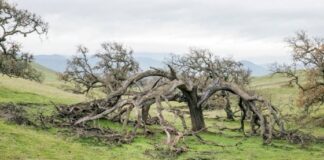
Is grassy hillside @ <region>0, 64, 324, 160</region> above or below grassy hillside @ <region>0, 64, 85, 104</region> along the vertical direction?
below

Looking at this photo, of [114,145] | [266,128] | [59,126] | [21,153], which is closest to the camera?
[21,153]

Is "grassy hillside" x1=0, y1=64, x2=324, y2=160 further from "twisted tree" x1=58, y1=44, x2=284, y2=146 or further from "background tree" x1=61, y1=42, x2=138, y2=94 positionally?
"background tree" x1=61, y1=42, x2=138, y2=94

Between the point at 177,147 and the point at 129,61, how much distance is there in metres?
32.7

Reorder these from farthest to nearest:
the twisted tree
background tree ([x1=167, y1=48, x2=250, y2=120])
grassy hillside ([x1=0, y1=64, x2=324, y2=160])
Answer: background tree ([x1=167, y1=48, x2=250, y2=120]) → the twisted tree → grassy hillside ([x1=0, y1=64, x2=324, y2=160])

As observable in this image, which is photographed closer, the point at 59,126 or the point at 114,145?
the point at 114,145

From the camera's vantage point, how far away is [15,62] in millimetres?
47469

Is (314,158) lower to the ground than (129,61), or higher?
lower

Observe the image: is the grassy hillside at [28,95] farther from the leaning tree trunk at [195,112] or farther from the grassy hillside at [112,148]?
the grassy hillside at [112,148]

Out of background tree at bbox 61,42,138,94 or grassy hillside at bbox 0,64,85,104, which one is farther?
background tree at bbox 61,42,138,94

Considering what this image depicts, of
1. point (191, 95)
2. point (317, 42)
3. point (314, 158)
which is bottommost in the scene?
point (314, 158)

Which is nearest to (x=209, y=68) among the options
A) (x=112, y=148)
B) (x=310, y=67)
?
(x=310, y=67)

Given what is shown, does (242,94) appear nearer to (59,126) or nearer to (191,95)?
(191,95)

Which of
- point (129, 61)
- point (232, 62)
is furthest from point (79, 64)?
point (232, 62)

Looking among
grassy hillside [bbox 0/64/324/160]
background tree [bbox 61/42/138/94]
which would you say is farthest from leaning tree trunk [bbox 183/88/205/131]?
background tree [bbox 61/42/138/94]
